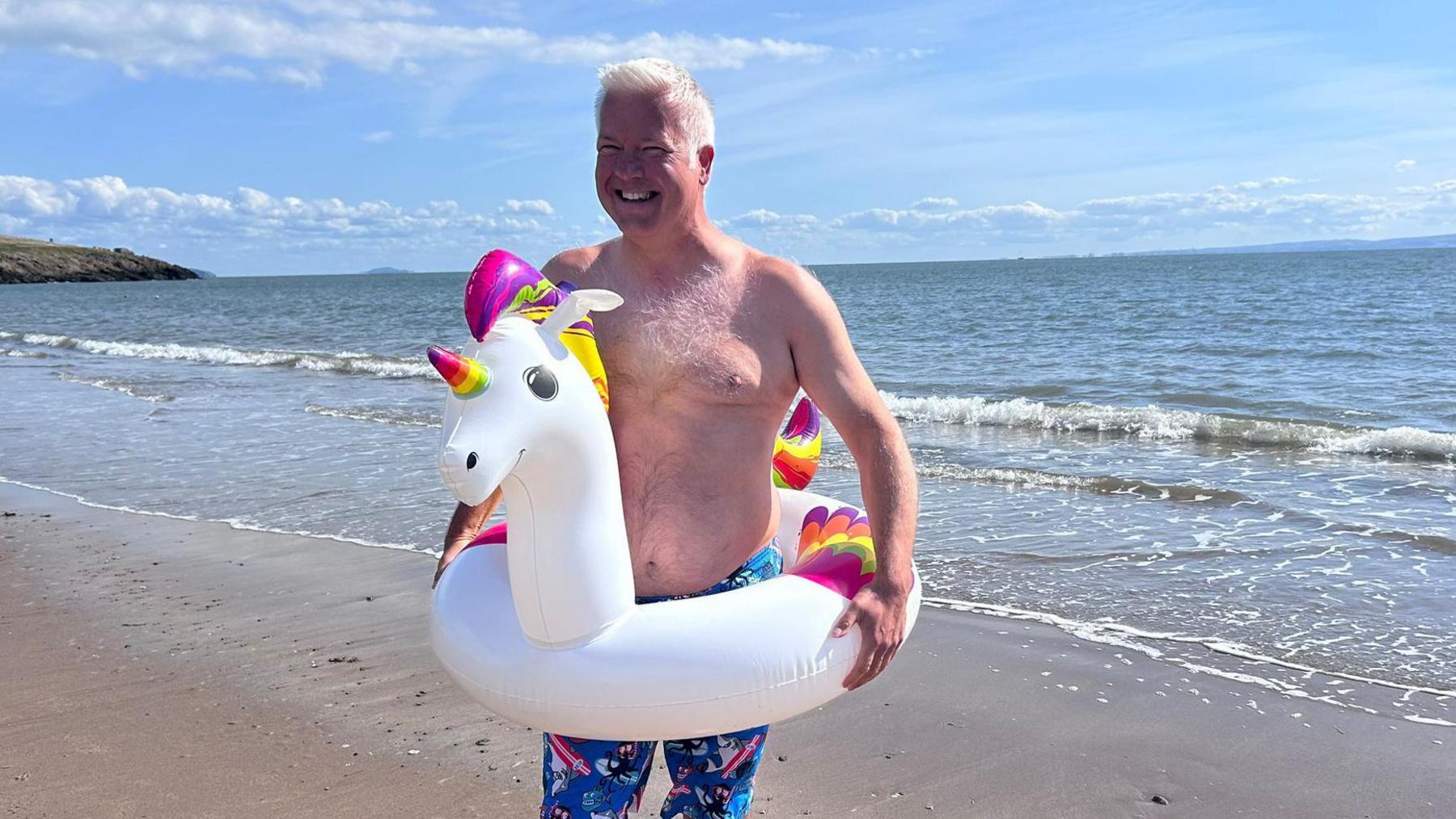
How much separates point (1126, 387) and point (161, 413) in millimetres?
11259

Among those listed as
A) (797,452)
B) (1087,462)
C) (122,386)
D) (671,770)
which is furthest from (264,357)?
(671,770)

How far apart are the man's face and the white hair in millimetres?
13

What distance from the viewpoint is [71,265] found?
95.3 metres

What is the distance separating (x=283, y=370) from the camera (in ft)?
61.3

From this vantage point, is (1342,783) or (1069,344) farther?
(1069,344)

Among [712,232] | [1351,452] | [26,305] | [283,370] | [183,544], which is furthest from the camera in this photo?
[26,305]

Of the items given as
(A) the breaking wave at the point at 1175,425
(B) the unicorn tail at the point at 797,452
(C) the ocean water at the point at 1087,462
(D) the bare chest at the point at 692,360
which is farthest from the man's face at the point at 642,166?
(A) the breaking wave at the point at 1175,425

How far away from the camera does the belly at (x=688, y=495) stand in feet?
7.13

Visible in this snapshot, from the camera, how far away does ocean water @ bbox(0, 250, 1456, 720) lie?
5.37 meters

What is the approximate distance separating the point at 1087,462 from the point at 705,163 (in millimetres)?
7805

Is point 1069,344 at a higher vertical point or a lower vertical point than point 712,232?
lower

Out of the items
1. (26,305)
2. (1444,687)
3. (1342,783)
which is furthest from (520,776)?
(26,305)

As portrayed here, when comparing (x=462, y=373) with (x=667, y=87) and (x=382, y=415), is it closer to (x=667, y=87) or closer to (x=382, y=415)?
(x=667, y=87)

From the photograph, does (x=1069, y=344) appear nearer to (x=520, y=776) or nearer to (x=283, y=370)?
(x=283, y=370)
